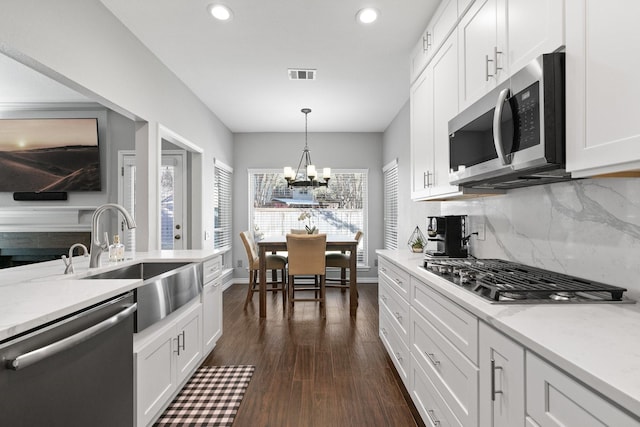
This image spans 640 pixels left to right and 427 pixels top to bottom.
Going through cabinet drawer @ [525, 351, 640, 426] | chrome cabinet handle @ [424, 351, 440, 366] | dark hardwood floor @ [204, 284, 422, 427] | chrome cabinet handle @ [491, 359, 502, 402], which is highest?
cabinet drawer @ [525, 351, 640, 426]

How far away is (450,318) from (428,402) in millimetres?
596

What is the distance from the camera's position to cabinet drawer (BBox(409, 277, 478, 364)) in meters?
1.26

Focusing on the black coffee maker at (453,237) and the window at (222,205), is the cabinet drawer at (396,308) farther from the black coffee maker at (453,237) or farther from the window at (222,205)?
the window at (222,205)

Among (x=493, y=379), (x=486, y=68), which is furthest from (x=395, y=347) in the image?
(x=486, y=68)

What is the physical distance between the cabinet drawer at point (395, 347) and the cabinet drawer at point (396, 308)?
2.2 inches

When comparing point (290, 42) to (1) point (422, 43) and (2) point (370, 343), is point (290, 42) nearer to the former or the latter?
(1) point (422, 43)

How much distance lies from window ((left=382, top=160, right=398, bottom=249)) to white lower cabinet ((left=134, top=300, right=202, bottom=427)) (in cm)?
355

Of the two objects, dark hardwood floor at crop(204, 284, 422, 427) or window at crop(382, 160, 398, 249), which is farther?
window at crop(382, 160, 398, 249)

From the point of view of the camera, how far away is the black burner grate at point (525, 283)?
1.24 metres

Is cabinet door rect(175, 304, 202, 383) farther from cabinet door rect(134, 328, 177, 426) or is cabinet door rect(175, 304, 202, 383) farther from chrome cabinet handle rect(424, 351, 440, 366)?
chrome cabinet handle rect(424, 351, 440, 366)

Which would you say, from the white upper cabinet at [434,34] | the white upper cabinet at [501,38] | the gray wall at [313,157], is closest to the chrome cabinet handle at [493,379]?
the white upper cabinet at [501,38]

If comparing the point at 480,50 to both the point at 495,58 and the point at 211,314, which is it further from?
the point at 211,314

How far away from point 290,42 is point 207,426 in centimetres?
292

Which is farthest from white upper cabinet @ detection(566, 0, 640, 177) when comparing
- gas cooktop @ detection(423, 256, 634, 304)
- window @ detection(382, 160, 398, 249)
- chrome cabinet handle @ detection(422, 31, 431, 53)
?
window @ detection(382, 160, 398, 249)
